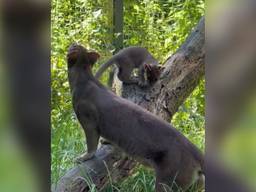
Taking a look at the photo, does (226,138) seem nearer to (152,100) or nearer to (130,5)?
(152,100)

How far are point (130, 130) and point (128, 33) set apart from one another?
3.18 meters

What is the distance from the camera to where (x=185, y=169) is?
11.2 feet

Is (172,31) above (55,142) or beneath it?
above

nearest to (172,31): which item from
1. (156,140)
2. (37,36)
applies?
(156,140)

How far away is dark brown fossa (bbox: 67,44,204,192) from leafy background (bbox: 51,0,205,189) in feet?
2.86

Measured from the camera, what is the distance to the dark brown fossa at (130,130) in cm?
342

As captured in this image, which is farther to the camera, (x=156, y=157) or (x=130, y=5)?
(x=130, y=5)

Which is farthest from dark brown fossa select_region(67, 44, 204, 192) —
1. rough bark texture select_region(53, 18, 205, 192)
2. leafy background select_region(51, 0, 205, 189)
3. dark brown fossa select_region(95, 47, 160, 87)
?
leafy background select_region(51, 0, 205, 189)

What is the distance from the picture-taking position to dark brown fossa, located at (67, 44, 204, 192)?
3424mm

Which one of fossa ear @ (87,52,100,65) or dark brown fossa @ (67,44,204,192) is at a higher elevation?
fossa ear @ (87,52,100,65)

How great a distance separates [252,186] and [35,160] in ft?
0.98

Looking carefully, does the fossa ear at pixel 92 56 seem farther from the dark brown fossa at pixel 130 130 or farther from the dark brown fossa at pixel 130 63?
the dark brown fossa at pixel 130 63

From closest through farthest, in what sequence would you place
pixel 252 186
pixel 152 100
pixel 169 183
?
pixel 252 186, pixel 169 183, pixel 152 100

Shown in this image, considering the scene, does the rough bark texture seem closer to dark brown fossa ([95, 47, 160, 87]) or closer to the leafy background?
dark brown fossa ([95, 47, 160, 87])
